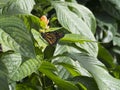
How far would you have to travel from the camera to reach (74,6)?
1.31 meters

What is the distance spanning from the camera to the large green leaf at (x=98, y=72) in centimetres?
105

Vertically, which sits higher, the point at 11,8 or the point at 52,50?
the point at 11,8

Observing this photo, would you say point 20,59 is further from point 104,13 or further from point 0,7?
point 104,13

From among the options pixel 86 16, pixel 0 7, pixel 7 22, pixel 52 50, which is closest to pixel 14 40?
pixel 7 22

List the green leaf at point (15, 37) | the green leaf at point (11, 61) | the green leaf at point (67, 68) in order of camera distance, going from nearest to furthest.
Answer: the green leaf at point (15, 37) → the green leaf at point (11, 61) → the green leaf at point (67, 68)

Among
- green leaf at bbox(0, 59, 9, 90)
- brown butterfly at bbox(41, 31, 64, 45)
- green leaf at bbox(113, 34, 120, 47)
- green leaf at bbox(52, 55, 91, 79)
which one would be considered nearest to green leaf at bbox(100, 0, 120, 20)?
green leaf at bbox(113, 34, 120, 47)

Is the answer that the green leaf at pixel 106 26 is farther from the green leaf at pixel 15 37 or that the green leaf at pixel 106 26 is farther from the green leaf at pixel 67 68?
the green leaf at pixel 15 37

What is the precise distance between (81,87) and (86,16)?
0.30m

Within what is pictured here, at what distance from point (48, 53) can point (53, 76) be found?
18cm

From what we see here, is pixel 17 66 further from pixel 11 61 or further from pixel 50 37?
pixel 50 37

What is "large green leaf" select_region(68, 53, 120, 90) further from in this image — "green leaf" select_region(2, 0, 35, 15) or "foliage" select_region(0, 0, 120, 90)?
"green leaf" select_region(2, 0, 35, 15)

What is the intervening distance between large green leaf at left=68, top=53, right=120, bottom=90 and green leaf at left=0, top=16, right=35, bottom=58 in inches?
8.4

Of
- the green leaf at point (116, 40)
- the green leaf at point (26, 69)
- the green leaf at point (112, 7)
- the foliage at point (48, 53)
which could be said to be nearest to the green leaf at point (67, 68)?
the foliage at point (48, 53)

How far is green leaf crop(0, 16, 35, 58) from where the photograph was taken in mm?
889
